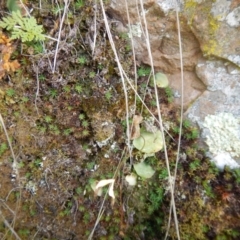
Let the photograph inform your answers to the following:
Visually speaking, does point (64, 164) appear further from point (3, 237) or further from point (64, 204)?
point (3, 237)

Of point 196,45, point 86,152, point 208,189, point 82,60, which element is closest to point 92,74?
point 82,60

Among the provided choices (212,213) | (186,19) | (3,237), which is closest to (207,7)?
(186,19)

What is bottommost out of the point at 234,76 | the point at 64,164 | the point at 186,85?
the point at 64,164

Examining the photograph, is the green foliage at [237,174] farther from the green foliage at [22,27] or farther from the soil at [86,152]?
the green foliage at [22,27]

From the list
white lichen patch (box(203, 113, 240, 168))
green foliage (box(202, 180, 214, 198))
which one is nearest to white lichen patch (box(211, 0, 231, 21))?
white lichen patch (box(203, 113, 240, 168))

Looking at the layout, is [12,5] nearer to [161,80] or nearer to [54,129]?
[54,129]

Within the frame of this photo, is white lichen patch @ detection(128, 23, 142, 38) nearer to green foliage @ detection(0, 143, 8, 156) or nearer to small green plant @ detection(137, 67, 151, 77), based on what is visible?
small green plant @ detection(137, 67, 151, 77)
